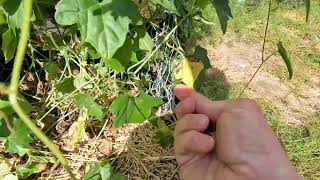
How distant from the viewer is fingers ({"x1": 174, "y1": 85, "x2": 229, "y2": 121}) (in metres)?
1.04

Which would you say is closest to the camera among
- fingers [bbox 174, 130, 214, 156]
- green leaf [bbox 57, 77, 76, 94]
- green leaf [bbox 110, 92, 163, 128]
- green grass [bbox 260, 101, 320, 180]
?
fingers [bbox 174, 130, 214, 156]

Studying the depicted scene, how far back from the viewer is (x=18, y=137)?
140 cm

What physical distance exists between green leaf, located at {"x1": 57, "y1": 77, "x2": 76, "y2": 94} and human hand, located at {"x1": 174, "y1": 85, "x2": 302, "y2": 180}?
573mm

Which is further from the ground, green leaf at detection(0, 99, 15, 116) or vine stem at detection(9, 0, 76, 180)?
vine stem at detection(9, 0, 76, 180)

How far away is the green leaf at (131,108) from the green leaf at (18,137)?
0.76 feet

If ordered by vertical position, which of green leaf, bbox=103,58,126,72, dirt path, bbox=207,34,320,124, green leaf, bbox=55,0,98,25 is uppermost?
green leaf, bbox=55,0,98,25

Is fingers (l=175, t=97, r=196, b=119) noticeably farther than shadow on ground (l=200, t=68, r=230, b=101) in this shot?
No

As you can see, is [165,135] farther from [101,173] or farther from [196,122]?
[196,122]

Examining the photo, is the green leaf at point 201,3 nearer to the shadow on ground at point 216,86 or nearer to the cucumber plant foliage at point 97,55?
the cucumber plant foliage at point 97,55

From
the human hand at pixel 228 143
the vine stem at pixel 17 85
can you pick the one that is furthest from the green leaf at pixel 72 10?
the vine stem at pixel 17 85

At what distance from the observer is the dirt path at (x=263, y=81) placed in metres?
2.28

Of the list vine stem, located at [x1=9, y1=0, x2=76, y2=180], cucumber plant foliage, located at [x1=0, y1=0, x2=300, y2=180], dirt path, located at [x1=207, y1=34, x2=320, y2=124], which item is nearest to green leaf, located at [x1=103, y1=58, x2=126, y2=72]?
cucumber plant foliage, located at [x1=0, y1=0, x2=300, y2=180]

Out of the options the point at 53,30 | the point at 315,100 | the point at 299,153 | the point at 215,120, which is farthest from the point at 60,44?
the point at 315,100

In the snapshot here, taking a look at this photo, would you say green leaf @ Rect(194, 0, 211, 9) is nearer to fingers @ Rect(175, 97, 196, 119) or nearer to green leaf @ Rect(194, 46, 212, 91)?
green leaf @ Rect(194, 46, 212, 91)
